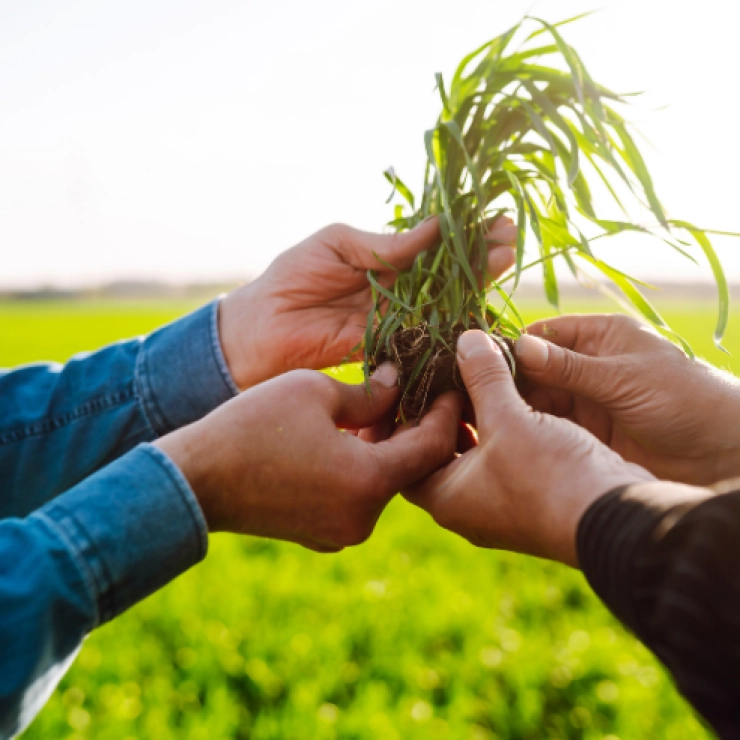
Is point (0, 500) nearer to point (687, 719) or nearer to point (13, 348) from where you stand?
point (687, 719)

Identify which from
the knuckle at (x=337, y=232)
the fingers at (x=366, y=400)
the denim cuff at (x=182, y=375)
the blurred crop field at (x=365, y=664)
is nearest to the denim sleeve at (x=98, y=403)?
the denim cuff at (x=182, y=375)

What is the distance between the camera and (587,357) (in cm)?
147

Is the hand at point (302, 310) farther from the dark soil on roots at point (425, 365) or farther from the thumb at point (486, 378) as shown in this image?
the thumb at point (486, 378)

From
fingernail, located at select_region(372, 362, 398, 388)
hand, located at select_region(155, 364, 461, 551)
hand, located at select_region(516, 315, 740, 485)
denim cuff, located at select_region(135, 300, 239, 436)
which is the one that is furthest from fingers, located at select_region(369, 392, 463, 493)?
denim cuff, located at select_region(135, 300, 239, 436)

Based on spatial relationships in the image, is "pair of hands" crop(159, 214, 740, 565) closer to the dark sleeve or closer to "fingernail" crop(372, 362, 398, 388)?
"fingernail" crop(372, 362, 398, 388)

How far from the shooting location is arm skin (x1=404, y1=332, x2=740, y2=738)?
70 centimetres

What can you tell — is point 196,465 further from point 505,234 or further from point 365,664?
point 365,664

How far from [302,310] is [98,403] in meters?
0.60

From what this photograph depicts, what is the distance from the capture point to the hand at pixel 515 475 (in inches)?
39.4

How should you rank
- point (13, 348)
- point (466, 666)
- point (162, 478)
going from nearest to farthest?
1. point (162, 478)
2. point (466, 666)
3. point (13, 348)

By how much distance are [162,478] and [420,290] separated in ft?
2.58

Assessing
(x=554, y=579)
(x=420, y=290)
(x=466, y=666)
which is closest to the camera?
(x=420, y=290)

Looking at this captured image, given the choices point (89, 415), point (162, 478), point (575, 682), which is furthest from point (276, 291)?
point (575, 682)

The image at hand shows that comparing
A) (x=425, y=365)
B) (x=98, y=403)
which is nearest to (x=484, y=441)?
(x=425, y=365)
